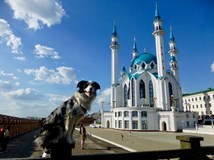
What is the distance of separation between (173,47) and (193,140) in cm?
6812

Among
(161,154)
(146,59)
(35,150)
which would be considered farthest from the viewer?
(146,59)

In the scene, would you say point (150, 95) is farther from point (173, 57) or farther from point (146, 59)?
point (173, 57)

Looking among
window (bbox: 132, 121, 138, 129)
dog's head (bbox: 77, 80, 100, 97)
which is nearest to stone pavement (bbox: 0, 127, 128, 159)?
dog's head (bbox: 77, 80, 100, 97)

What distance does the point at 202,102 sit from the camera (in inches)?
2995

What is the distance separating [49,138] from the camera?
3.03 meters

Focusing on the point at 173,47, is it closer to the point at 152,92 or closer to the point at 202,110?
the point at 152,92

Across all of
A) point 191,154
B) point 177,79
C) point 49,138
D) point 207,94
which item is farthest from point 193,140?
point 207,94

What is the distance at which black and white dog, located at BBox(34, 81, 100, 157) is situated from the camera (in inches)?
121

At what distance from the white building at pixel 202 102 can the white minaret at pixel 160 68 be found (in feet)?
103

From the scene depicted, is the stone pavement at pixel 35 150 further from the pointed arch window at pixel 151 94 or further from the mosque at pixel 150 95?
the pointed arch window at pixel 151 94

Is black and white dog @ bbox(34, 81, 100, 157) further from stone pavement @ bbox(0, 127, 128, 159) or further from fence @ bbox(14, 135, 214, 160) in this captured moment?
stone pavement @ bbox(0, 127, 128, 159)

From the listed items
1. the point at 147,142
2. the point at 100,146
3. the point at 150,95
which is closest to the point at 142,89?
the point at 150,95

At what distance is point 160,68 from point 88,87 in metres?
52.3

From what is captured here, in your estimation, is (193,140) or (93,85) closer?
(193,140)
